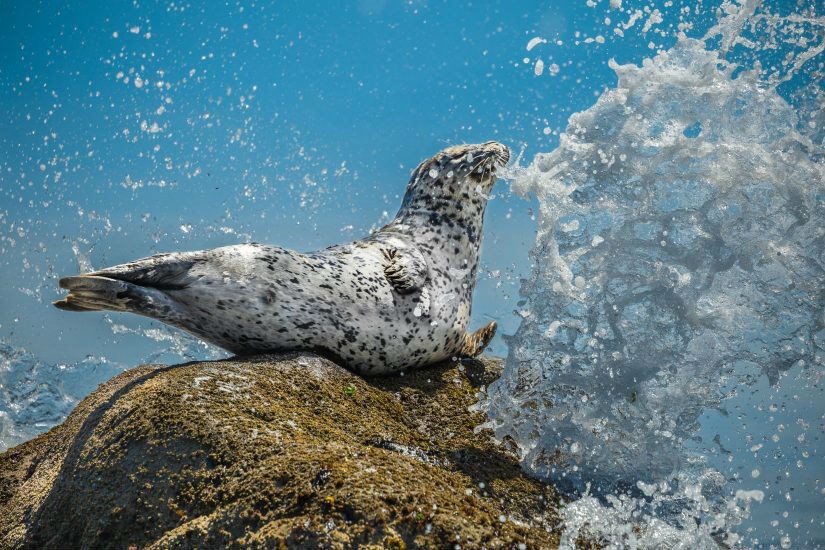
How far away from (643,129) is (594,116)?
452 mm

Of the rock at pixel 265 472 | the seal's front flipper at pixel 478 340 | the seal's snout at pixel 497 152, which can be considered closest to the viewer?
the rock at pixel 265 472

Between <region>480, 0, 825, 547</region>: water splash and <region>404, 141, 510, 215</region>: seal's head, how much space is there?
1410mm

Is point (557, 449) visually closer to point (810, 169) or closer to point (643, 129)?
point (643, 129)

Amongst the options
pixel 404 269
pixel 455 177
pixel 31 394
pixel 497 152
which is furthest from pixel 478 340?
pixel 31 394

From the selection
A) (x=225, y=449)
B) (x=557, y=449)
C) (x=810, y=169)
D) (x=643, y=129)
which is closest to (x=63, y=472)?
(x=225, y=449)

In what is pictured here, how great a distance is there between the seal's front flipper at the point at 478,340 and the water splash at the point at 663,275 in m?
1.20

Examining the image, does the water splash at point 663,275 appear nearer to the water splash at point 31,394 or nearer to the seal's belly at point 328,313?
the seal's belly at point 328,313

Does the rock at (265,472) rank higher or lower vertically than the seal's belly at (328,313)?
lower

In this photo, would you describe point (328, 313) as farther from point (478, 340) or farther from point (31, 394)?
point (31, 394)

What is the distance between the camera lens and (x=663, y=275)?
5434mm

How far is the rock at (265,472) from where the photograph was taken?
2.96m

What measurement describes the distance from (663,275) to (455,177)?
8.70 feet

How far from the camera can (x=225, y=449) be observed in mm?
3488

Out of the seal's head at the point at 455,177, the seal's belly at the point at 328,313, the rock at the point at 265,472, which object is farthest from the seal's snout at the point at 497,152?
the rock at the point at 265,472
